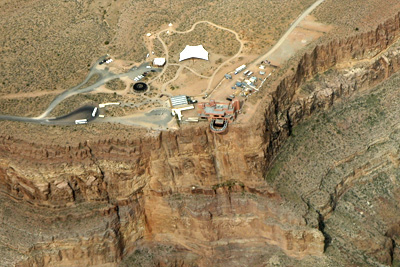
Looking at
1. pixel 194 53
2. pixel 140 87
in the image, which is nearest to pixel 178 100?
pixel 140 87

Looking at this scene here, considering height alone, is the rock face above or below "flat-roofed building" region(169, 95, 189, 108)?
below

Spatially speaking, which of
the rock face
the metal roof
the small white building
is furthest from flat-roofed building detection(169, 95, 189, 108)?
the rock face

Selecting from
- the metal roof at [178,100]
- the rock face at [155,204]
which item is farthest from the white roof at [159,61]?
the rock face at [155,204]

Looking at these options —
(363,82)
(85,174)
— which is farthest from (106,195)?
(363,82)

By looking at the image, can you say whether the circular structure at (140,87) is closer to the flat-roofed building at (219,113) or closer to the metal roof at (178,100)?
the metal roof at (178,100)

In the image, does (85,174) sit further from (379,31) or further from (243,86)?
(379,31)

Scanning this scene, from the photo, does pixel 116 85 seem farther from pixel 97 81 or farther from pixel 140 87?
pixel 140 87

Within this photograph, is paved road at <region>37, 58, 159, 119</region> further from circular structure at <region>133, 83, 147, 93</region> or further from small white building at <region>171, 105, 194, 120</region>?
small white building at <region>171, 105, 194, 120</region>
